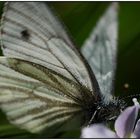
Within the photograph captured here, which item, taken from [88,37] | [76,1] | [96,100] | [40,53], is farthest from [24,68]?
[76,1]

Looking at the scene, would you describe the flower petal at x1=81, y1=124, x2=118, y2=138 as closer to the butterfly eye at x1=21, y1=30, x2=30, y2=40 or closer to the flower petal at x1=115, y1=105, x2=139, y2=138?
the flower petal at x1=115, y1=105, x2=139, y2=138

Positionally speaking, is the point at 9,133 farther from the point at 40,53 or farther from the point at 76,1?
the point at 76,1

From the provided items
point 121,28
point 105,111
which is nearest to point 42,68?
point 105,111

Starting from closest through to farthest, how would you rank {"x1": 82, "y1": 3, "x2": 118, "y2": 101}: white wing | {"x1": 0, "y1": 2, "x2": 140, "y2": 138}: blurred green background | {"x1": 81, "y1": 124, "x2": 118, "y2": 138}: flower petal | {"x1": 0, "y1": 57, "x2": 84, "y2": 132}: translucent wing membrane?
{"x1": 81, "y1": 124, "x2": 118, "y2": 138}: flower petal, {"x1": 0, "y1": 57, "x2": 84, "y2": 132}: translucent wing membrane, {"x1": 82, "y1": 3, "x2": 118, "y2": 101}: white wing, {"x1": 0, "y1": 2, "x2": 140, "y2": 138}: blurred green background

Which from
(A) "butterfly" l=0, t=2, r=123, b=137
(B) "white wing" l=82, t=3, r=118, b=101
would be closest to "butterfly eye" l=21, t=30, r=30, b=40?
(A) "butterfly" l=0, t=2, r=123, b=137

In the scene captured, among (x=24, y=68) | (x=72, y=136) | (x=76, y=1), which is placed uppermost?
(x=76, y=1)

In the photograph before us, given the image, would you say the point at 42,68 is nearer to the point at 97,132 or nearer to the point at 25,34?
the point at 25,34
